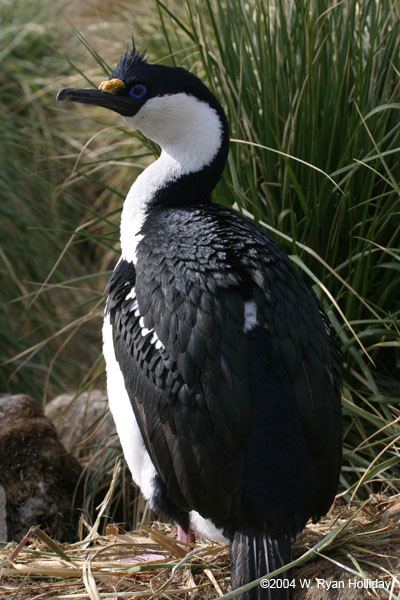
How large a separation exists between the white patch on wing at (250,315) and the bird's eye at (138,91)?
922 mm

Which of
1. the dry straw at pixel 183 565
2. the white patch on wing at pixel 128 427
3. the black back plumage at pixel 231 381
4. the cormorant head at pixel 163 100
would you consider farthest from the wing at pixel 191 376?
the cormorant head at pixel 163 100

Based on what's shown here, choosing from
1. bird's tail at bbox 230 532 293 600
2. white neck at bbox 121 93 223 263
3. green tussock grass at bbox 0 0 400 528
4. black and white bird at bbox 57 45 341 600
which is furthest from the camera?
green tussock grass at bbox 0 0 400 528

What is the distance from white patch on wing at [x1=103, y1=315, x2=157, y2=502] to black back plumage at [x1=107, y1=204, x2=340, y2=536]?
100 mm

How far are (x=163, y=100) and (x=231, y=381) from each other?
1098 millimetres

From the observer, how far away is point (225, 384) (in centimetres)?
220

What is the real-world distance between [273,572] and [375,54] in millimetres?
2136

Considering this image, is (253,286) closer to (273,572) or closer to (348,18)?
(273,572)

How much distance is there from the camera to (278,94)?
3291 mm

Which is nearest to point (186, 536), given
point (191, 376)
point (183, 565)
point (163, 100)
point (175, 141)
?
point (183, 565)

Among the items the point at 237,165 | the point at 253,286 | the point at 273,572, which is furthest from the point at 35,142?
the point at 273,572

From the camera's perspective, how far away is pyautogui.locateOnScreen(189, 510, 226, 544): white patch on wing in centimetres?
235

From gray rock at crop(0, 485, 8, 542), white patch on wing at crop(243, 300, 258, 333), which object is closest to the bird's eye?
white patch on wing at crop(243, 300, 258, 333)

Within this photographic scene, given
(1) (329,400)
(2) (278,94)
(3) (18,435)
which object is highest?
(2) (278,94)

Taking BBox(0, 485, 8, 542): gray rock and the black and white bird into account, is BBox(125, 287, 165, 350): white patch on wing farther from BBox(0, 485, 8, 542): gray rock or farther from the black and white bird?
BBox(0, 485, 8, 542): gray rock
